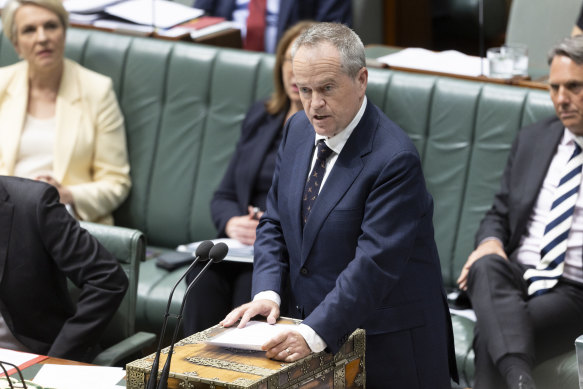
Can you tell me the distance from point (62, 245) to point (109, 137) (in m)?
1.45

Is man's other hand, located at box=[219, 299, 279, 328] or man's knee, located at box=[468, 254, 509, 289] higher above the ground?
man's other hand, located at box=[219, 299, 279, 328]

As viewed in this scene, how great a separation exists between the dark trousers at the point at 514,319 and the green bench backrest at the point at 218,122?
515 mm

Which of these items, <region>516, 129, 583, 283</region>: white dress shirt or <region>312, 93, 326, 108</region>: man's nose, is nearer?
<region>312, 93, 326, 108</region>: man's nose

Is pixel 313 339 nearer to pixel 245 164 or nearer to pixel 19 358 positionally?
pixel 19 358

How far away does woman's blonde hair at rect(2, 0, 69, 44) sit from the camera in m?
4.23

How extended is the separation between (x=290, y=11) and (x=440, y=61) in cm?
83

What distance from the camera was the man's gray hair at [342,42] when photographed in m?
2.31

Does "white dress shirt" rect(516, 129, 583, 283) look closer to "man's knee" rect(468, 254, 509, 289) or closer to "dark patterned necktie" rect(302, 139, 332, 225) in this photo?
"man's knee" rect(468, 254, 509, 289)

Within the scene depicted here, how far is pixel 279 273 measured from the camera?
8.24 feet

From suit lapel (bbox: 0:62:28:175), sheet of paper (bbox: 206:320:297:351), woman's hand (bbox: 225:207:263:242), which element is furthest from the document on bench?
sheet of paper (bbox: 206:320:297:351)

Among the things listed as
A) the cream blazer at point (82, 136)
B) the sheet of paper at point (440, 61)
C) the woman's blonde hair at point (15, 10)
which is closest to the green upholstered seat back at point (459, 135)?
the sheet of paper at point (440, 61)

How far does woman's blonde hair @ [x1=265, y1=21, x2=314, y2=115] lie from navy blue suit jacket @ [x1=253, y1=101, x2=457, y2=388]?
1344 mm

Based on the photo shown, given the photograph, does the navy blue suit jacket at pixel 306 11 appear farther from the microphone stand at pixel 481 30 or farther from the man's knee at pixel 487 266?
the man's knee at pixel 487 266

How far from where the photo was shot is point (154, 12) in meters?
4.71
